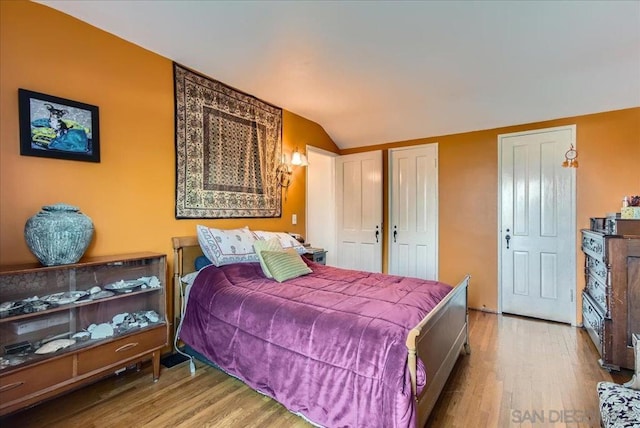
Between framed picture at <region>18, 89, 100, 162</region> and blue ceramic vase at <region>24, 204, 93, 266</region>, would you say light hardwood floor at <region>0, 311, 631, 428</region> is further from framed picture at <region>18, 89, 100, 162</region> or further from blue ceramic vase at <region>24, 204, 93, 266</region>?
framed picture at <region>18, 89, 100, 162</region>

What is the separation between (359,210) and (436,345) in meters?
2.99

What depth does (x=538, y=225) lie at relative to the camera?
3586mm

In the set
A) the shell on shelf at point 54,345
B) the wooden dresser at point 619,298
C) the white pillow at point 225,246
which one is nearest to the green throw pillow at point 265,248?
the white pillow at point 225,246

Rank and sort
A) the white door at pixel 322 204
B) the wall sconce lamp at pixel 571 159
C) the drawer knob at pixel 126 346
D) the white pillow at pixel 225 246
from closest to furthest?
the drawer knob at pixel 126 346 → the white pillow at pixel 225 246 → the wall sconce lamp at pixel 571 159 → the white door at pixel 322 204

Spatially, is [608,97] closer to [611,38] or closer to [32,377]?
[611,38]

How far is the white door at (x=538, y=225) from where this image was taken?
11.3 ft

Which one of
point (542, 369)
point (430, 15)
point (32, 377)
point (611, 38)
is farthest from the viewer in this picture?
point (542, 369)

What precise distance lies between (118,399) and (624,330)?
3.74 meters

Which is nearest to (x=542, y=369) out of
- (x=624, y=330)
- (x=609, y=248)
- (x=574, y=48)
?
(x=624, y=330)

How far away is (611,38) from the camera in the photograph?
2268mm

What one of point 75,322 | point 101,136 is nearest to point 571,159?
point 101,136

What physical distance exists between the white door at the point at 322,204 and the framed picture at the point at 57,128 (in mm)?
3103

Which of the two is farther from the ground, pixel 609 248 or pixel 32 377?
pixel 609 248

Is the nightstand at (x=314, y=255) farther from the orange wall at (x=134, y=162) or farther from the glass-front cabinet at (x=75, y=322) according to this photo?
the glass-front cabinet at (x=75, y=322)
